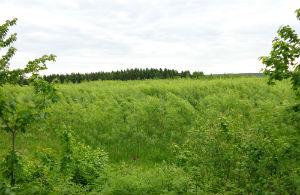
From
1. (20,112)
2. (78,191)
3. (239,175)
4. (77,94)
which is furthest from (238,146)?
(77,94)

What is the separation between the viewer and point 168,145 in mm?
9133

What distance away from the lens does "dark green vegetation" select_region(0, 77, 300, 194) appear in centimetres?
423

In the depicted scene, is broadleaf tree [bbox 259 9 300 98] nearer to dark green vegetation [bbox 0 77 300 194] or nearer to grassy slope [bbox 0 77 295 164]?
dark green vegetation [bbox 0 77 300 194]

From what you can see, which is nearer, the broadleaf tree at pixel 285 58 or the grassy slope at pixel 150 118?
the broadleaf tree at pixel 285 58

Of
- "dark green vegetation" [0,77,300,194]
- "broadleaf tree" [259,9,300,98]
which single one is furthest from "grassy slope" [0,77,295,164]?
"broadleaf tree" [259,9,300,98]

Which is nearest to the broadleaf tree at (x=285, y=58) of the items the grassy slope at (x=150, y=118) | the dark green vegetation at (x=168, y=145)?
the dark green vegetation at (x=168, y=145)

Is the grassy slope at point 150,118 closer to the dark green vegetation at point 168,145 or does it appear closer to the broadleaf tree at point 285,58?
the dark green vegetation at point 168,145

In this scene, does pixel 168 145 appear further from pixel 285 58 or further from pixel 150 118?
pixel 285 58

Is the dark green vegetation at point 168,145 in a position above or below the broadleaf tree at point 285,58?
below

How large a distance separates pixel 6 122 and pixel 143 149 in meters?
6.06

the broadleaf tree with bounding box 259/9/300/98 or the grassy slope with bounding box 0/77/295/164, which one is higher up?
the broadleaf tree with bounding box 259/9/300/98

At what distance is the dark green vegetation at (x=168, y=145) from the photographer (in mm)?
4234

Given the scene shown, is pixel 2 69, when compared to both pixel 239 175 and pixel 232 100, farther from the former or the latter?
pixel 232 100

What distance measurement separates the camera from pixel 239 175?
4.83 meters
